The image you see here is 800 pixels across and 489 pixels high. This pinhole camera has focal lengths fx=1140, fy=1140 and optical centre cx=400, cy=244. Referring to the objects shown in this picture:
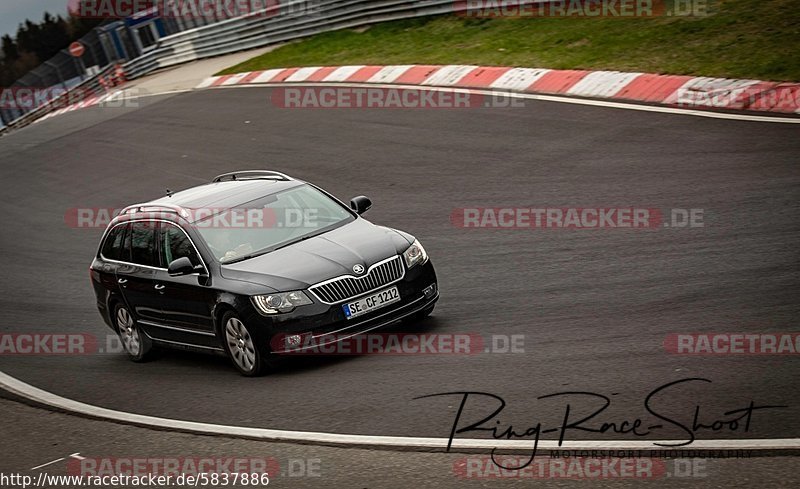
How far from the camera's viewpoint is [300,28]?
32.6m

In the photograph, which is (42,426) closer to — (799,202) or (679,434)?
(679,434)

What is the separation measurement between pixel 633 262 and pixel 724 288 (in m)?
1.42

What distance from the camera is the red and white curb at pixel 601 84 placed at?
49.3ft

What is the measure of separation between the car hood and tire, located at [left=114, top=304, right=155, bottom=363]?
6.09ft

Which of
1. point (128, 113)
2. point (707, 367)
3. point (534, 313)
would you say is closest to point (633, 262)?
point (534, 313)

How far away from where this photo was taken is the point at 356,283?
9641 mm

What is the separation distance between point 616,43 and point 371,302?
11278mm

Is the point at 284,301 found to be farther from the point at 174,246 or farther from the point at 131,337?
the point at 131,337

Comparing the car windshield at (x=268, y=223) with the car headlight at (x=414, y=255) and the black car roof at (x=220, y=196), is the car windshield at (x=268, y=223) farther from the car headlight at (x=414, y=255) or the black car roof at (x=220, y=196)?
the car headlight at (x=414, y=255)

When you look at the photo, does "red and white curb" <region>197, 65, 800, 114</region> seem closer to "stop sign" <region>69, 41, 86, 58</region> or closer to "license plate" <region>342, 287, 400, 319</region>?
"license plate" <region>342, 287, 400, 319</region>

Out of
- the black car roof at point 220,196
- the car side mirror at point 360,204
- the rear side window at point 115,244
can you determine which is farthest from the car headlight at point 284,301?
the rear side window at point 115,244

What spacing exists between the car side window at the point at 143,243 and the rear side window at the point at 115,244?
0.19 m

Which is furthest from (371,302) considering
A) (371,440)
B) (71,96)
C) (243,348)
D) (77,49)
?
(77,49)

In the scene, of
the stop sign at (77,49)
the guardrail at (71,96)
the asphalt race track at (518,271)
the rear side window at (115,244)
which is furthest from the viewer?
the stop sign at (77,49)
